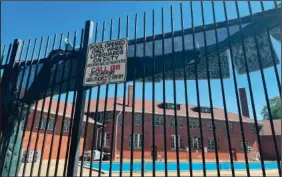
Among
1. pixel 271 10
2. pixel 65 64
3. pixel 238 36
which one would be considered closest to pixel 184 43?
pixel 238 36

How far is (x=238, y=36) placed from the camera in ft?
10.4

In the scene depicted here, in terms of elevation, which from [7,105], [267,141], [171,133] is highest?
[171,133]

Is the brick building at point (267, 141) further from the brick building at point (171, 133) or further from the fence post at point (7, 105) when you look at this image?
the fence post at point (7, 105)

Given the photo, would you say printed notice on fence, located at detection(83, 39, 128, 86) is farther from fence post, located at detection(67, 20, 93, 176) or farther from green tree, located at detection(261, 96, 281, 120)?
green tree, located at detection(261, 96, 281, 120)

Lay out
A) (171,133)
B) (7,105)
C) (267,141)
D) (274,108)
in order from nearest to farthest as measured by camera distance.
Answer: (7,105) < (171,133) < (267,141) < (274,108)

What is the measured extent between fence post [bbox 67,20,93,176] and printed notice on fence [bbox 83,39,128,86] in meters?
0.15

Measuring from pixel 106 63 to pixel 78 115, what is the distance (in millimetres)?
880

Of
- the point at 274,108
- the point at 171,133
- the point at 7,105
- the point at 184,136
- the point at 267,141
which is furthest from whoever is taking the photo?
the point at 274,108

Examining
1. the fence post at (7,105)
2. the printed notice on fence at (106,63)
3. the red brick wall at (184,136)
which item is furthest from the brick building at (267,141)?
the fence post at (7,105)

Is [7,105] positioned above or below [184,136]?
below

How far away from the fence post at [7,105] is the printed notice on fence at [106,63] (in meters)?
1.78

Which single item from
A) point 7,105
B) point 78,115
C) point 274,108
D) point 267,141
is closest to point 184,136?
point 267,141

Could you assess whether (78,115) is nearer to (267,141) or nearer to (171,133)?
(171,133)

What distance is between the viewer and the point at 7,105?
4551mm
